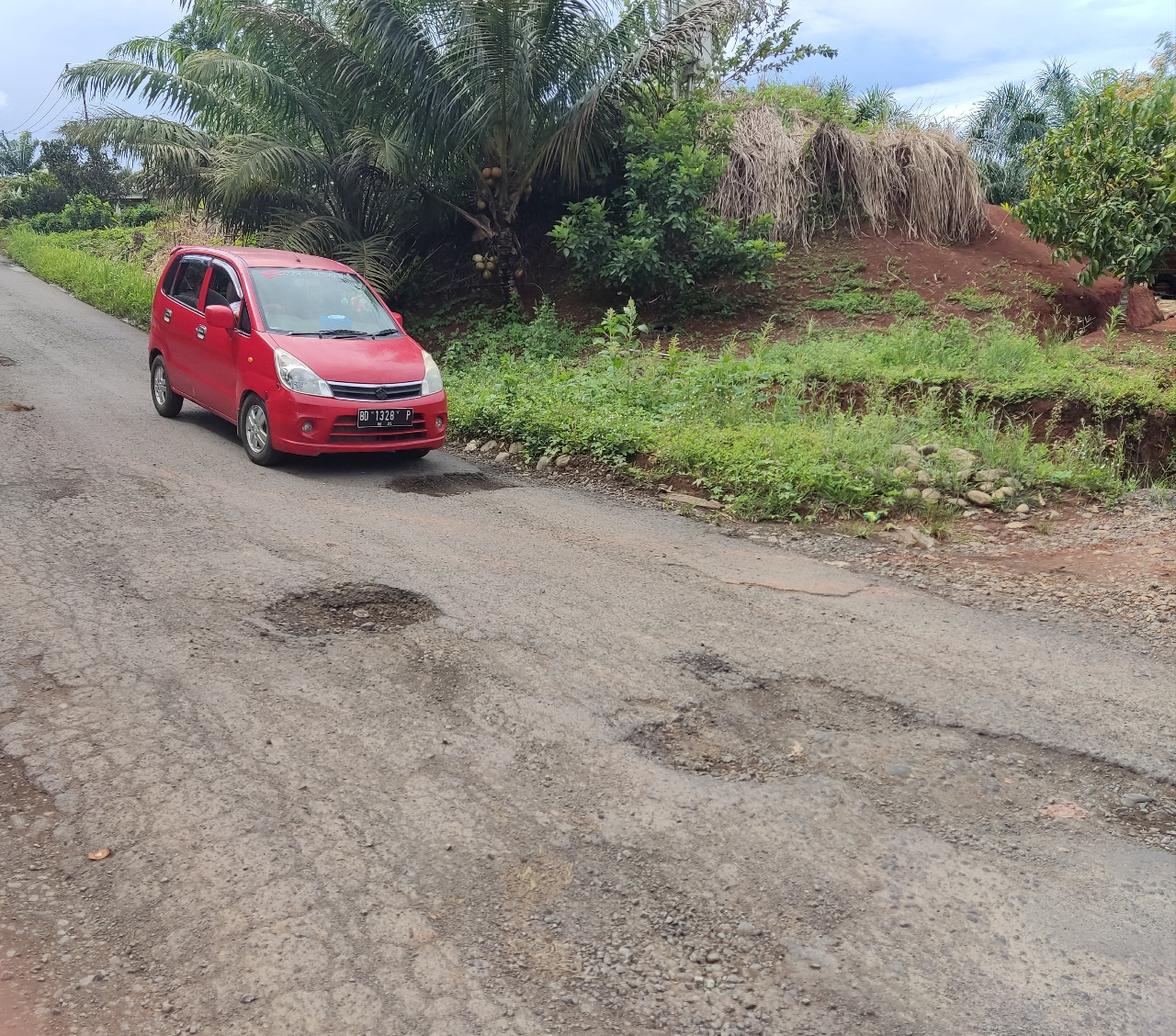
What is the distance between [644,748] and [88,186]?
4350 centimetres

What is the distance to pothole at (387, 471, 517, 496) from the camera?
7.86m

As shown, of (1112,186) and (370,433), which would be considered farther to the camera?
(1112,186)

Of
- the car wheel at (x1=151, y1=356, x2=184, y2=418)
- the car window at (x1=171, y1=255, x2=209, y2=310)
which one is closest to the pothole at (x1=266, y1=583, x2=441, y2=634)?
the car window at (x1=171, y1=255, x2=209, y2=310)

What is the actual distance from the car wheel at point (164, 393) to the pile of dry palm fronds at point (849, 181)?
863cm

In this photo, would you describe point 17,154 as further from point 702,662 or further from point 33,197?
point 702,662

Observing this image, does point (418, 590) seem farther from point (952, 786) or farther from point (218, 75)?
point (218, 75)

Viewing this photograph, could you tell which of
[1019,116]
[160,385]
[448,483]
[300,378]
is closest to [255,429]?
[300,378]

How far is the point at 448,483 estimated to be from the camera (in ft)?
26.8

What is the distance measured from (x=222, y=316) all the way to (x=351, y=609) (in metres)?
4.63

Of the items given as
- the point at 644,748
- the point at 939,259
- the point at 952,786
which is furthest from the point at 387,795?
the point at 939,259

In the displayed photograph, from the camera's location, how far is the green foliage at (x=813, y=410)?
25.1ft

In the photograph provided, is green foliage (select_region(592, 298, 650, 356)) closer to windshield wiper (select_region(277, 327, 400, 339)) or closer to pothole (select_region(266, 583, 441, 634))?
windshield wiper (select_region(277, 327, 400, 339))

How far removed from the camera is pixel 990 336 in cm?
1112

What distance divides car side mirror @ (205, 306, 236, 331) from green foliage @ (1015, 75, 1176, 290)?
947cm
